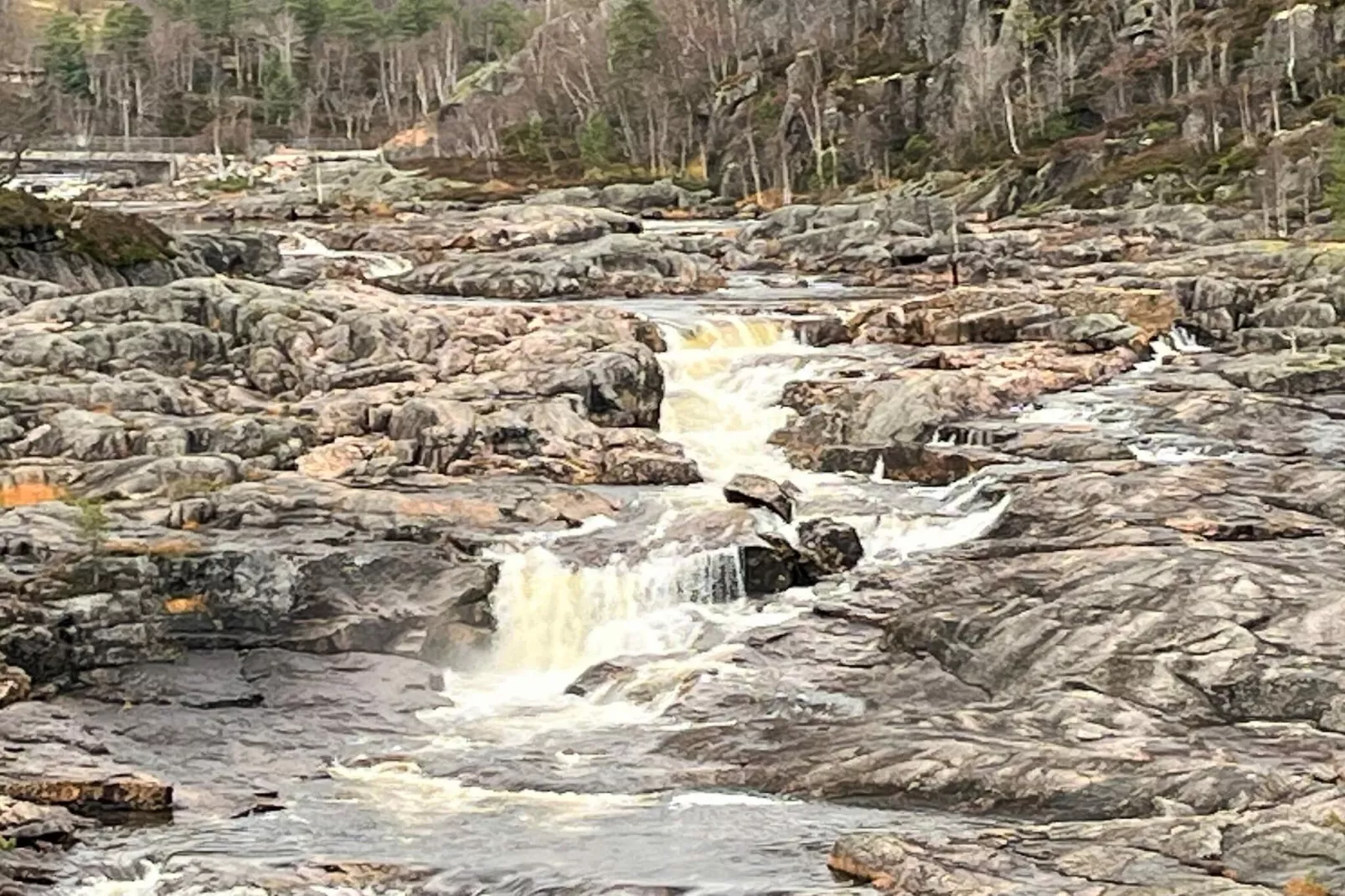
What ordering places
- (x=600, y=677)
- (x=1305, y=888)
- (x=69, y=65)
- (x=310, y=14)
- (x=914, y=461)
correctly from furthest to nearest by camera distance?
(x=310, y=14) < (x=69, y=65) < (x=914, y=461) < (x=600, y=677) < (x=1305, y=888)

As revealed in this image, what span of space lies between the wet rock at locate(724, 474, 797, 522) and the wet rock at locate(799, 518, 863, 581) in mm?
864

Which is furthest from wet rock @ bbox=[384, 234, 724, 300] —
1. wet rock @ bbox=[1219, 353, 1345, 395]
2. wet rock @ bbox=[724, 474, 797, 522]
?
wet rock @ bbox=[724, 474, 797, 522]

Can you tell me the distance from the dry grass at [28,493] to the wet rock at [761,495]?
45.6 ft

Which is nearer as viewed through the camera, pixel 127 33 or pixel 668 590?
pixel 668 590

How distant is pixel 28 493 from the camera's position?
32.3 meters

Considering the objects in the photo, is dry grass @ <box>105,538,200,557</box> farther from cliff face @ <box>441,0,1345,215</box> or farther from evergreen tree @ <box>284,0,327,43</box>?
evergreen tree @ <box>284,0,327,43</box>

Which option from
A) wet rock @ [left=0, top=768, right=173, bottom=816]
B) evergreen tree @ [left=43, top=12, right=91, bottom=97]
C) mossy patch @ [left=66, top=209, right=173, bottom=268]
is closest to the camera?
wet rock @ [left=0, top=768, right=173, bottom=816]

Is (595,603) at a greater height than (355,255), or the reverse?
(355,255)

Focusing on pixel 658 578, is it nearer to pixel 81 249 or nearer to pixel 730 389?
pixel 730 389

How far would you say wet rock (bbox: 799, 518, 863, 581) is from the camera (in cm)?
3009

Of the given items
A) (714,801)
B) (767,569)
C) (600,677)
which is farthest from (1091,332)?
(714,801)

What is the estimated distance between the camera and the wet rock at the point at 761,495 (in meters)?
32.1

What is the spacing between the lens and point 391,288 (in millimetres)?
64000

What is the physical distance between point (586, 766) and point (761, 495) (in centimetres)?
1177
